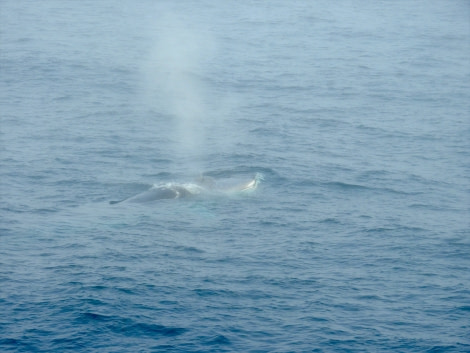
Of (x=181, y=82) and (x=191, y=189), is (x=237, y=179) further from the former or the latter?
(x=181, y=82)

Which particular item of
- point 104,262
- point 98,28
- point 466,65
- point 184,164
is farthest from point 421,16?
point 104,262

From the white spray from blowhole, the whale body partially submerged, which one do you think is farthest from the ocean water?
the whale body partially submerged

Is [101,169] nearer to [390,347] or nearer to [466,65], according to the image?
[390,347]

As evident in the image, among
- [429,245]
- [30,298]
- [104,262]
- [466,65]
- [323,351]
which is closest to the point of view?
[323,351]

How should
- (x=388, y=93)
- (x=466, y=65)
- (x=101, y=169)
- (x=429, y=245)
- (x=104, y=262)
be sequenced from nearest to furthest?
(x=104, y=262), (x=429, y=245), (x=101, y=169), (x=388, y=93), (x=466, y=65)

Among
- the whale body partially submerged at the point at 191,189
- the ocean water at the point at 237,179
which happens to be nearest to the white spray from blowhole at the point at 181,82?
the ocean water at the point at 237,179

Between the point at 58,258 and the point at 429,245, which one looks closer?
the point at 58,258
